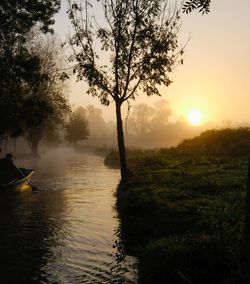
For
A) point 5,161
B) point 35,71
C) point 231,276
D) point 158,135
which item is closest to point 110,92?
point 35,71

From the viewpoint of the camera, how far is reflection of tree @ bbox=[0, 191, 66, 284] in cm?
788

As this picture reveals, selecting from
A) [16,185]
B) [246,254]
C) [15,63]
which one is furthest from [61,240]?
[15,63]

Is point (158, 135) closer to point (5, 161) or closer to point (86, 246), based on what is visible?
point (5, 161)

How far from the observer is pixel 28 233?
11.3 m

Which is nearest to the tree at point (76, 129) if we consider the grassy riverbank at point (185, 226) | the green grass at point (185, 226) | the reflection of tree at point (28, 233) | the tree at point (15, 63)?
the tree at point (15, 63)

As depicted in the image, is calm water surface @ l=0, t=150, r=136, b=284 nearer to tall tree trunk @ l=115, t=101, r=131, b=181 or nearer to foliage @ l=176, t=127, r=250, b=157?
tall tree trunk @ l=115, t=101, r=131, b=181

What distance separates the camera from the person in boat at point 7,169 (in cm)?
1931

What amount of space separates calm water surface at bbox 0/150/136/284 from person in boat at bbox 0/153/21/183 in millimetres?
1340

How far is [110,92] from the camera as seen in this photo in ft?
65.2

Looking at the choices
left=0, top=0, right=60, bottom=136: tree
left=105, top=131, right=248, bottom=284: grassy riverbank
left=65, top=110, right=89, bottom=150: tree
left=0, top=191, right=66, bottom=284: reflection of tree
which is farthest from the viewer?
left=65, top=110, right=89, bottom=150: tree

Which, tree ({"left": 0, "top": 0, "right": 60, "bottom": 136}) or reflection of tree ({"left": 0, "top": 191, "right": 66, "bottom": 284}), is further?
tree ({"left": 0, "top": 0, "right": 60, "bottom": 136})

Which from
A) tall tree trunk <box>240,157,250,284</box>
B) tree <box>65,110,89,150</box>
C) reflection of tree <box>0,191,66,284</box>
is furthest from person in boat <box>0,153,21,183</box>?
tree <box>65,110,89,150</box>

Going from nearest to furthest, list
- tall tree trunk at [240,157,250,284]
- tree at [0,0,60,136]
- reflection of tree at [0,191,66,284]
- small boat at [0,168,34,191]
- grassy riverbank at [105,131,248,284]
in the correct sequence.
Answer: tall tree trunk at [240,157,250,284] < grassy riverbank at [105,131,248,284] < reflection of tree at [0,191,66,284] < small boat at [0,168,34,191] < tree at [0,0,60,136]

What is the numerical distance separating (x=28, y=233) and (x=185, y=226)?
5432 millimetres
